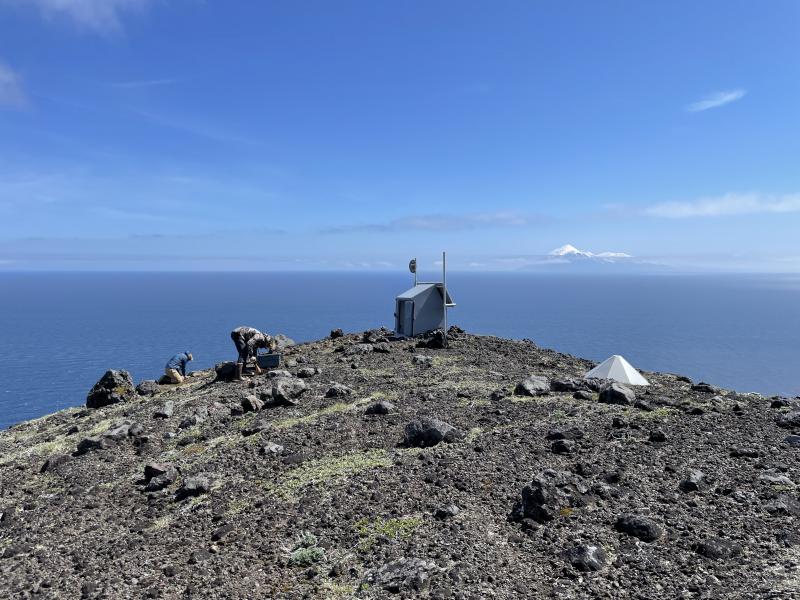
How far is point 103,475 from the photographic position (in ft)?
48.6

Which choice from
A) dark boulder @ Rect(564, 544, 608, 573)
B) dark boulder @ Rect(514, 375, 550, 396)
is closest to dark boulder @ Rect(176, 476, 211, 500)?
dark boulder @ Rect(564, 544, 608, 573)

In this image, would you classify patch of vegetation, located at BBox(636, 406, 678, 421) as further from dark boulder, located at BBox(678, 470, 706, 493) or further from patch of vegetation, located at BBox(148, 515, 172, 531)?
patch of vegetation, located at BBox(148, 515, 172, 531)

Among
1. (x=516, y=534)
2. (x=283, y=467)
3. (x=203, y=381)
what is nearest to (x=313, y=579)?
(x=516, y=534)

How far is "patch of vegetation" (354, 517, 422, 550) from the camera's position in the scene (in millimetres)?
9703

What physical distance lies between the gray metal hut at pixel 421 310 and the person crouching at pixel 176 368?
1343 cm

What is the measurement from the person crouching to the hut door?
44.3ft

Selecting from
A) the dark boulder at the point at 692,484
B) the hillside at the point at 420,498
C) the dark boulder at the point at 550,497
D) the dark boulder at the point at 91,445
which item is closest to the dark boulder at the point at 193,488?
the hillside at the point at 420,498

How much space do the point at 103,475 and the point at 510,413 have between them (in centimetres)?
1207

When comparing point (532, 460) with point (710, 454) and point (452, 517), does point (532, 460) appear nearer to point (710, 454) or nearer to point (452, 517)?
point (452, 517)

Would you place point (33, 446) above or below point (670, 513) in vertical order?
below

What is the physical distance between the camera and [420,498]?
11031 millimetres

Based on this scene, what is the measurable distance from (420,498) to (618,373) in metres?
14.1

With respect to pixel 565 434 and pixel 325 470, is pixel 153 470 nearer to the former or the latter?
pixel 325 470

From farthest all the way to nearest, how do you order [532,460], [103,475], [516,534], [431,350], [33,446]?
1. [431,350]
2. [33,446]
3. [103,475]
4. [532,460]
5. [516,534]
